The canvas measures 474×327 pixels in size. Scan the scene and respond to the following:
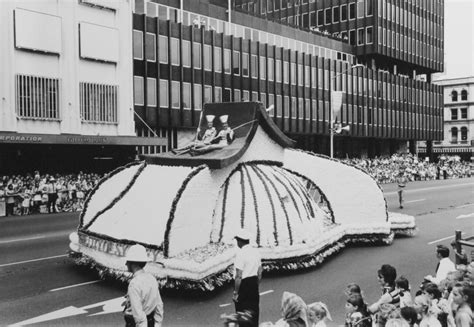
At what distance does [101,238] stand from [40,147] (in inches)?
770

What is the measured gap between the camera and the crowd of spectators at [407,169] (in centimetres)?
4744

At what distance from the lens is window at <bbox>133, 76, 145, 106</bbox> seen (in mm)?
37062

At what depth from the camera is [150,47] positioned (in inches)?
1491

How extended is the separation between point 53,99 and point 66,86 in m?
1.04

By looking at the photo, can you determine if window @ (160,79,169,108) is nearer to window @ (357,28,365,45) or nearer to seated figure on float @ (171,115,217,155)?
seated figure on float @ (171,115,217,155)

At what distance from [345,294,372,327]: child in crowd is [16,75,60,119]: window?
82.9 feet

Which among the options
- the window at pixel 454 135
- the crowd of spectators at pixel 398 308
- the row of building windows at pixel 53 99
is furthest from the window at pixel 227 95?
the window at pixel 454 135

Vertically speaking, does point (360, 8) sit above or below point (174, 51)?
above

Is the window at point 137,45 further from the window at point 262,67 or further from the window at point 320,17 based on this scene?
the window at point 320,17

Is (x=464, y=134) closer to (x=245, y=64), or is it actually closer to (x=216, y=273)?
(x=245, y=64)

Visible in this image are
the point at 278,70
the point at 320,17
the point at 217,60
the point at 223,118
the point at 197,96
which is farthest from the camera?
the point at 320,17

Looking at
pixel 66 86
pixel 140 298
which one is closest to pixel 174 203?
pixel 140 298

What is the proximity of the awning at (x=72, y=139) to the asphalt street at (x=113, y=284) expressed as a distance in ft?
28.9

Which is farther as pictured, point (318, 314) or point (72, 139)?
point (72, 139)
